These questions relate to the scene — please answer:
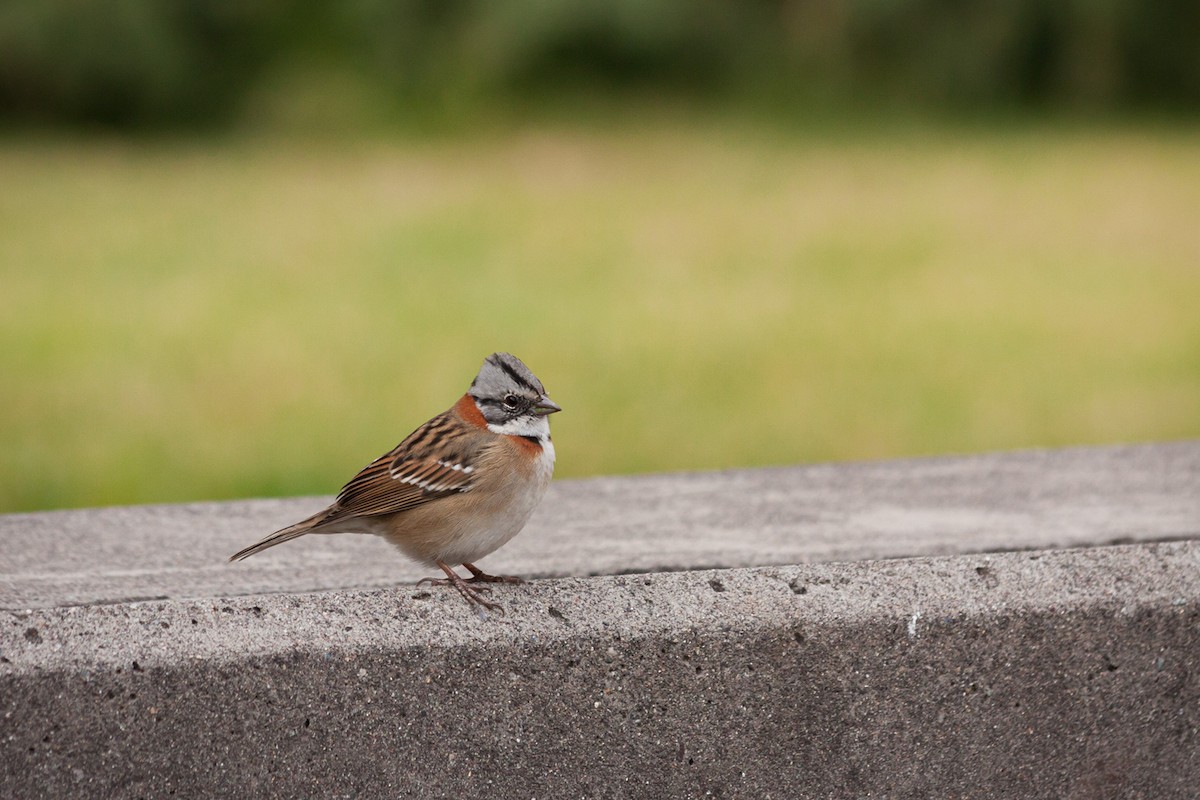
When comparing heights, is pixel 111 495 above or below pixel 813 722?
below

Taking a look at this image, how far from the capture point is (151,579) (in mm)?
2977

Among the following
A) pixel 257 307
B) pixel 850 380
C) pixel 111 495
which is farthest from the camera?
pixel 257 307

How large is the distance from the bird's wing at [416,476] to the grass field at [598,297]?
9.59 feet

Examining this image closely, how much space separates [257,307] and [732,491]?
6.15 metres

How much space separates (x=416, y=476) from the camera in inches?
110

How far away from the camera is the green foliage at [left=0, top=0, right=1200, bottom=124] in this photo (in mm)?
16750

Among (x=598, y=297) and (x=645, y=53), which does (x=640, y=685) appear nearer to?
(x=598, y=297)

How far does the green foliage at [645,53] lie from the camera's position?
55.0ft

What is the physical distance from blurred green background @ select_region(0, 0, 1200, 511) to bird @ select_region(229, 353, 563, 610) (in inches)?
115

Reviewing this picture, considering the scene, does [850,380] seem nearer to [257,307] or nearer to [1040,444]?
[1040,444]

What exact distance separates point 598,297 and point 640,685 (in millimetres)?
7232

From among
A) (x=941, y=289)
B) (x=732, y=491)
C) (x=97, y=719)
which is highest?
(x=97, y=719)

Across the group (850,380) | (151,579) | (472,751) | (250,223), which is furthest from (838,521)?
(250,223)

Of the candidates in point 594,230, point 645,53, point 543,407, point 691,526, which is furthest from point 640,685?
point 645,53
